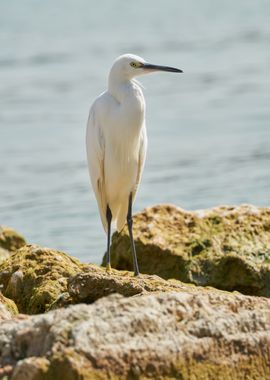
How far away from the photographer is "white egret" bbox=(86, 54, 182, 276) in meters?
7.82

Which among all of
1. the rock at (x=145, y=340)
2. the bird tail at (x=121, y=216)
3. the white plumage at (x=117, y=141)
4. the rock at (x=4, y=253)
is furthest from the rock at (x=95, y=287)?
the rock at (x=4, y=253)

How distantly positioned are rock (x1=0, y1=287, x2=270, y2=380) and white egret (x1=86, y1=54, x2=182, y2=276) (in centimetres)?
312

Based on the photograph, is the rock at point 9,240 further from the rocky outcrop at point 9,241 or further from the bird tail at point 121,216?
the bird tail at point 121,216

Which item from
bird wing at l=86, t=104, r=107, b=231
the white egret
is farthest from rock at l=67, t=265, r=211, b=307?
bird wing at l=86, t=104, r=107, b=231

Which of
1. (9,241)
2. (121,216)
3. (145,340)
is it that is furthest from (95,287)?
(9,241)

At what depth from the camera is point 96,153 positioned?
26.6ft

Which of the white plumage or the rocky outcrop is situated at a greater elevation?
the white plumage

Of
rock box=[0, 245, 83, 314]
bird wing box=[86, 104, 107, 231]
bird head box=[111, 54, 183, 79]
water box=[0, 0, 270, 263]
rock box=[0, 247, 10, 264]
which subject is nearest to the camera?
rock box=[0, 245, 83, 314]

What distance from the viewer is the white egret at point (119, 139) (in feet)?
25.6

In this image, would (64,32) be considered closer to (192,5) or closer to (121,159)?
(192,5)

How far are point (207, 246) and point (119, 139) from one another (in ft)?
3.56

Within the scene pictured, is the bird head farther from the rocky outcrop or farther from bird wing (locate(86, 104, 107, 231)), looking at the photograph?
the rocky outcrop

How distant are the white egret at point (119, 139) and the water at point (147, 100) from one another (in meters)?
3.72

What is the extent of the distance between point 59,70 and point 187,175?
885 centimetres
